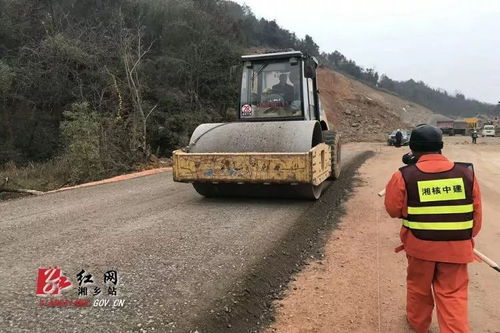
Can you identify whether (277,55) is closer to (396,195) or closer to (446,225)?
(396,195)

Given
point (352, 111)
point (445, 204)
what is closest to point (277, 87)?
point (445, 204)

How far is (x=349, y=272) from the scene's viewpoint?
514 cm

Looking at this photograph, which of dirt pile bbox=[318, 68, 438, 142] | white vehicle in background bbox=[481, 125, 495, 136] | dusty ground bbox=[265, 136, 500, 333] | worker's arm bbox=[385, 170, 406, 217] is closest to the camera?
worker's arm bbox=[385, 170, 406, 217]

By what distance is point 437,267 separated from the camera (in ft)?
11.3

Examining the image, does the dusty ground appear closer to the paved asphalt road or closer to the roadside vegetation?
the paved asphalt road

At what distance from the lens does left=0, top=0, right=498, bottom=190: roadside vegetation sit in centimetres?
1711

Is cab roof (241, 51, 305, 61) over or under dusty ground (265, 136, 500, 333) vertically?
over

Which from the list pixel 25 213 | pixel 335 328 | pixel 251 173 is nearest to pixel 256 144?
pixel 251 173

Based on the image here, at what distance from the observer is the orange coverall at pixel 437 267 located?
3324mm

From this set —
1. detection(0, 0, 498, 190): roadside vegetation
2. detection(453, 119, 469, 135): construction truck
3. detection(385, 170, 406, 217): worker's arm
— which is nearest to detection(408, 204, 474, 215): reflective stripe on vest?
detection(385, 170, 406, 217): worker's arm

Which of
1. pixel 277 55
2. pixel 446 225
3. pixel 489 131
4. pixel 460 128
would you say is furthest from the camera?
pixel 460 128

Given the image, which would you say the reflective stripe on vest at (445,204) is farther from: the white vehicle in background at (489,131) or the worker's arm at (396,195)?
the white vehicle in background at (489,131)

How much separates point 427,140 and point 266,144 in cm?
474

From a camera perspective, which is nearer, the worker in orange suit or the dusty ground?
the worker in orange suit
